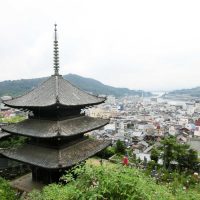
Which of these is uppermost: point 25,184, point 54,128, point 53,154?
point 54,128

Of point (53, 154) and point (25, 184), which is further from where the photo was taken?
point (25, 184)

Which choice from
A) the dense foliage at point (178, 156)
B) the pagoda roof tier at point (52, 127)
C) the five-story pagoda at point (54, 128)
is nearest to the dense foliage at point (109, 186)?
the five-story pagoda at point (54, 128)

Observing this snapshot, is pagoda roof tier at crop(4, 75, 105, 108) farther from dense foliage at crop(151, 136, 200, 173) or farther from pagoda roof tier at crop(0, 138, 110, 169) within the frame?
dense foliage at crop(151, 136, 200, 173)

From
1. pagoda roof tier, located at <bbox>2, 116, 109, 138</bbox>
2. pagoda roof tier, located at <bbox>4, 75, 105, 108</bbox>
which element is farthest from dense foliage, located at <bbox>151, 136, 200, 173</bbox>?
pagoda roof tier, located at <bbox>2, 116, 109, 138</bbox>

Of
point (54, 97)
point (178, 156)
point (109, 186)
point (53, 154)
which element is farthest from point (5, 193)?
point (178, 156)

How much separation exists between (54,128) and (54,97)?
2399 mm

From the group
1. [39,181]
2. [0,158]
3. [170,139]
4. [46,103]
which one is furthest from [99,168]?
[170,139]

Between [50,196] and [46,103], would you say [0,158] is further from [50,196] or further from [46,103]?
[50,196]

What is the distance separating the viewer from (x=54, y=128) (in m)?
21.2

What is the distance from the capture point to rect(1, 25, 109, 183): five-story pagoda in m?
20.7

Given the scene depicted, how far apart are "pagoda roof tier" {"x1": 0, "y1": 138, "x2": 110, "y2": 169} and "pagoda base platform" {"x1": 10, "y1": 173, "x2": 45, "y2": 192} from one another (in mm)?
2668

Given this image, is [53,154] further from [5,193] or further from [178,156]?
[178,156]

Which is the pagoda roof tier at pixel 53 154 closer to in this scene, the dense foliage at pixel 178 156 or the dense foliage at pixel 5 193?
the dense foliage at pixel 5 193

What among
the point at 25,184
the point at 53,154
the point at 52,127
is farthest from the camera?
the point at 25,184
